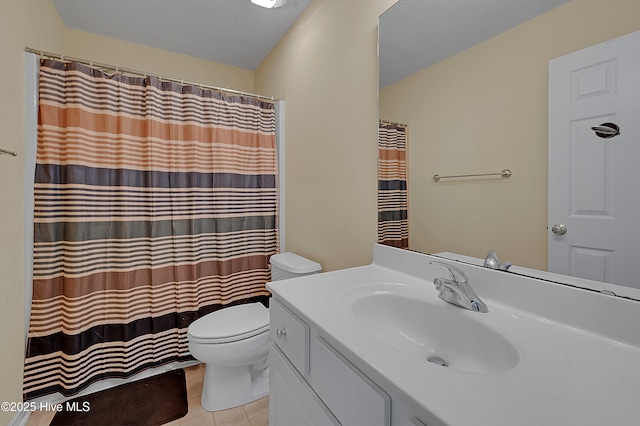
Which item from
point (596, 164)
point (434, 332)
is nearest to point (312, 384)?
point (434, 332)

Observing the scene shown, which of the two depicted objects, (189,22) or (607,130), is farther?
(189,22)

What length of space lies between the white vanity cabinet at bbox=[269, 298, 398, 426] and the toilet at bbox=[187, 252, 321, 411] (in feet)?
1.61

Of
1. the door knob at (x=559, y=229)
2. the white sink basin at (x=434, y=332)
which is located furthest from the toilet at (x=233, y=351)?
the door knob at (x=559, y=229)

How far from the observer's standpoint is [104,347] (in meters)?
1.64

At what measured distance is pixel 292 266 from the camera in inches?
68.4

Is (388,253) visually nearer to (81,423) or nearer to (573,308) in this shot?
(573,308)

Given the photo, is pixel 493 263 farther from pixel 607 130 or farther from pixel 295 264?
pixel 295 264

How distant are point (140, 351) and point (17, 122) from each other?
4.57 ft

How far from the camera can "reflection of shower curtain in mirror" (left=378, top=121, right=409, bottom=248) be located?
50.1 inches

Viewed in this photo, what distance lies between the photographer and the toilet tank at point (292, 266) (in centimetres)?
170

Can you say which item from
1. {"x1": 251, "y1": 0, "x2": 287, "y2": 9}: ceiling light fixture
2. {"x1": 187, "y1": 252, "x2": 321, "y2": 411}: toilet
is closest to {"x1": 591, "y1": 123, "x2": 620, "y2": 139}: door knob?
{"x1": 187, "y1": 252, "x2": 321, "y2": 411}: toilet

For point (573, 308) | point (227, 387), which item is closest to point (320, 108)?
point (573, 308)

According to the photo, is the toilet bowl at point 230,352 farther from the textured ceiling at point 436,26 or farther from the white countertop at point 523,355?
the textured ceiling at point 436,26

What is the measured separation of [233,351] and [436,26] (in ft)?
5.74
